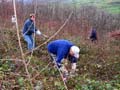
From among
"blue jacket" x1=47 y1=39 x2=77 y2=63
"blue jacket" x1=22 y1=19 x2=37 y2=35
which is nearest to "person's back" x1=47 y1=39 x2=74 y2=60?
"blue jacket" x1=47 y1=39 x2=77 y2=63

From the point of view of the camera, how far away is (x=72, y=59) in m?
7.89

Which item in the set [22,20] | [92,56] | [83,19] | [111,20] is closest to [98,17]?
[111,20]

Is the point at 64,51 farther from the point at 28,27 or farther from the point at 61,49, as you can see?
the point at 28,27

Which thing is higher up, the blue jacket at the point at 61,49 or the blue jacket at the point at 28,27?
the blue jacket at the point at 61,49

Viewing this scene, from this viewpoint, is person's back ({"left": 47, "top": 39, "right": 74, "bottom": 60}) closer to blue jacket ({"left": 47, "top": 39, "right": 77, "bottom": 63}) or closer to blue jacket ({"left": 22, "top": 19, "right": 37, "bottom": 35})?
blue jacket ({"left": 47, "top": 39, "right": 77, "bottom": 63})

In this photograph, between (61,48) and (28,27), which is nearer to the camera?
(61,48)

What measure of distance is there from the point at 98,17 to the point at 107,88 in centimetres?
1886

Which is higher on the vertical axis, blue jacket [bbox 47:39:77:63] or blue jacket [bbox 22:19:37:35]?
blue jacket [bbox 47:39:77:63]

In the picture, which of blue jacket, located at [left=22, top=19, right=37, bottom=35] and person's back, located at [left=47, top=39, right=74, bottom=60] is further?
blue jacket, located at [left=22, top=19, right=37, bottom=35]

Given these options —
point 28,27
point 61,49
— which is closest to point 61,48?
point 61,49

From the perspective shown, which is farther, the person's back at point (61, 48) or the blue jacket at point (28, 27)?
the blue jacket at point (28, 27)

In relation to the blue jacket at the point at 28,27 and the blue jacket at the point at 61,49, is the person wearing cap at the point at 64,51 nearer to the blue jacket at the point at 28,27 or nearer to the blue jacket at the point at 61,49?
the blue jacket at the point at 61,49

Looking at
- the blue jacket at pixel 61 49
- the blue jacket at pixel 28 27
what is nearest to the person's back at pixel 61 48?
the blue jacket at pixel 61 49

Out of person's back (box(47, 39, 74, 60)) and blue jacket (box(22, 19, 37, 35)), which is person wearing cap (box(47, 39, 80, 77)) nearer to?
person's back (box(47, 39, 74, 60))
